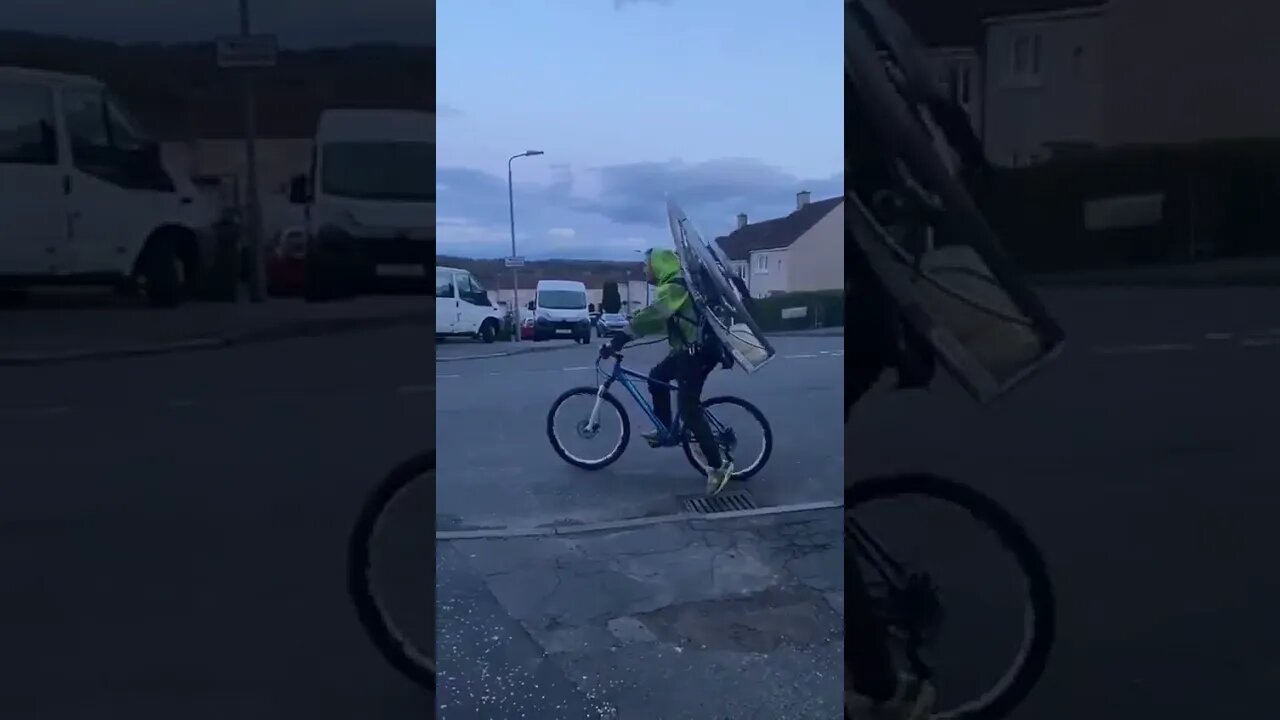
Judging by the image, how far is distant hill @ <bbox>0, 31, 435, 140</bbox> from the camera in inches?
78.2

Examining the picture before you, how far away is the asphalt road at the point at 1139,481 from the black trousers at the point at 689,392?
148 centimetres

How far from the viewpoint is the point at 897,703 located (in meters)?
2.21

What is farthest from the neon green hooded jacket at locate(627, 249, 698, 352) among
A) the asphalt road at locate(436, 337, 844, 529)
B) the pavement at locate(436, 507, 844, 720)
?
the pavement at locate(436, 507, 844, 720)

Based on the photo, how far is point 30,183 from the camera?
6.57ft

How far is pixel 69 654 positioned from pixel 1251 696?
259 cm

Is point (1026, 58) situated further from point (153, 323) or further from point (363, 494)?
point (153, 323)

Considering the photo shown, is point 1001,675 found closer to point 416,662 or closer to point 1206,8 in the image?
point 416,662

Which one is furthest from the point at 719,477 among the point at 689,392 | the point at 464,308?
the point at 464,308

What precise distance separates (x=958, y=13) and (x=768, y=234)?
3.94 ft

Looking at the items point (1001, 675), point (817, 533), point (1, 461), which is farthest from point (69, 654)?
point (817, 533)

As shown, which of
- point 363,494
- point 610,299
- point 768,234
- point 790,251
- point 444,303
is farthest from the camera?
point 610,299

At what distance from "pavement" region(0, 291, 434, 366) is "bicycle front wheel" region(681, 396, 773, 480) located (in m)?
1.82

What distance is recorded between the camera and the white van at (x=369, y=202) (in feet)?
6.56

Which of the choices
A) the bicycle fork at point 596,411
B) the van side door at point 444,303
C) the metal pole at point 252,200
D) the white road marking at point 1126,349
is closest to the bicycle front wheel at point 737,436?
the bicycle fork at point 596,411
